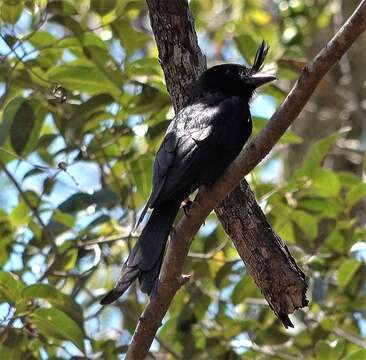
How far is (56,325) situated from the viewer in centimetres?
394

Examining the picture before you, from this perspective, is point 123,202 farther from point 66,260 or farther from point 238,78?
point 238,78

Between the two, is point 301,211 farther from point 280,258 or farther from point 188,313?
point 280,258

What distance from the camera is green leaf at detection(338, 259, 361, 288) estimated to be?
471cm

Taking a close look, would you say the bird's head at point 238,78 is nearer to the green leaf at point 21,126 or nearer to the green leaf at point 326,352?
the green leaf at point 21,126

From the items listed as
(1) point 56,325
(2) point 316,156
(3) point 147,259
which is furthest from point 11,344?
(2) point 316,156

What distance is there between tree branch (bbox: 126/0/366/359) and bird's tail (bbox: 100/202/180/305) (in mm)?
52

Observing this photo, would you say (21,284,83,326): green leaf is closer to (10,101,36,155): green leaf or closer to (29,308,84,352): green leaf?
(29,308,84,352): green leaf

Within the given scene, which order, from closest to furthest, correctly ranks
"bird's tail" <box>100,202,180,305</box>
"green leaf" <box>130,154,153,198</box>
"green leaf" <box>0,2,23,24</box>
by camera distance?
1. "bird's tail" <box>100,202,180,305</box>
2. "green leaf" <box>0,2,23,24</box>
3. "green leaf" <box>130,154,153,198</box>

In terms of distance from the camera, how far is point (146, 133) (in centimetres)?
462

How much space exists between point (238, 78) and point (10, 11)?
3.73ft

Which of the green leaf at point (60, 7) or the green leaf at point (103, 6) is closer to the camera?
the green leaf at point (60, 7)

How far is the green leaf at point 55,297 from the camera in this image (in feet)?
12.8

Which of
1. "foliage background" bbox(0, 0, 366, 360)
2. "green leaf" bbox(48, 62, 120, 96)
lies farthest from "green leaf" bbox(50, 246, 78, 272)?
"green leaf" bbox(48, 62, 120, 96)

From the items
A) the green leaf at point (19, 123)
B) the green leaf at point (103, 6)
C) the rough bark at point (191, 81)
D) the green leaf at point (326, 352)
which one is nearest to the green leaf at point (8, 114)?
the green leaf at point (19, 123)
